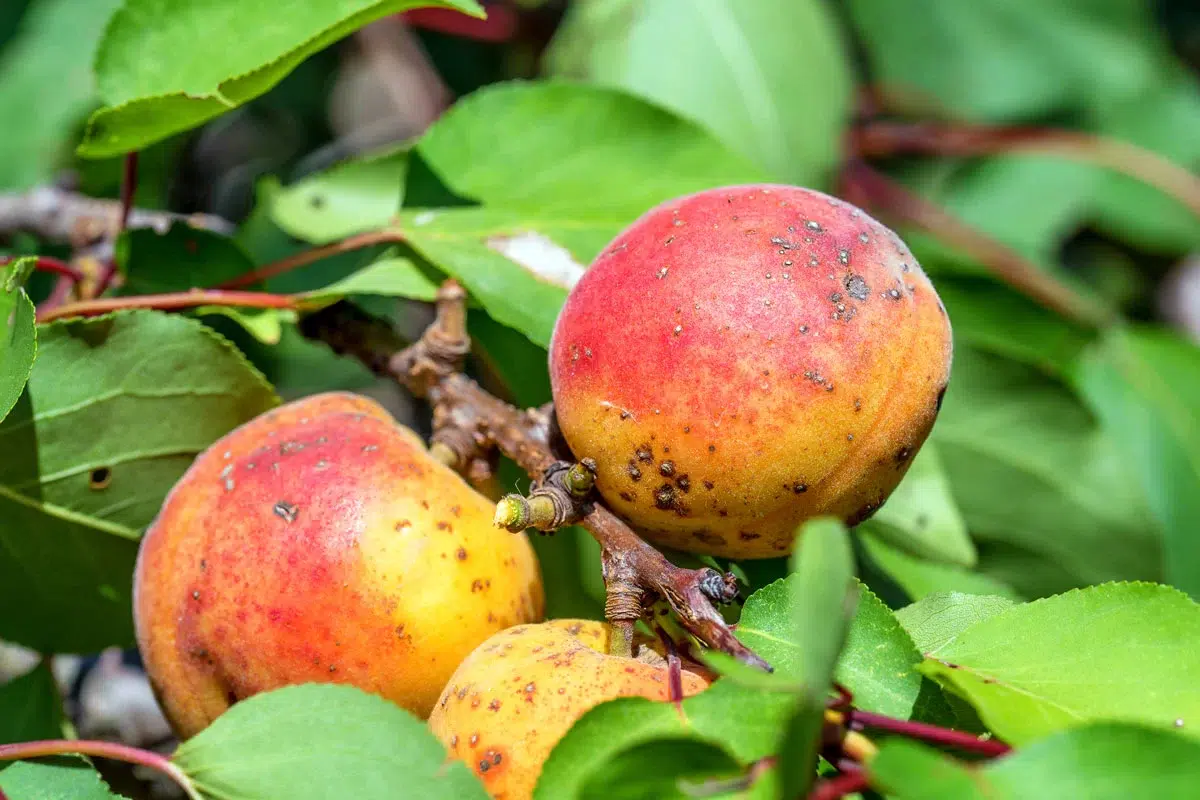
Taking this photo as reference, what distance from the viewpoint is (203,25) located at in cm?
104

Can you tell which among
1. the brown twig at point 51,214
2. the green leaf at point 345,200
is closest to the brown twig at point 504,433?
the green leaf at point 345,200

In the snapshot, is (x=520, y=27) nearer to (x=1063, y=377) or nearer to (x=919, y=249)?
(x=919, y=249)

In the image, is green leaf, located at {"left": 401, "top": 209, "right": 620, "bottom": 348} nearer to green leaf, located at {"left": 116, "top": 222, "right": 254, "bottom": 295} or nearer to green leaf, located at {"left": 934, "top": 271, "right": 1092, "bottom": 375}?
green leaf, located at {"left": 116, "top": 222, "right": 254, "bottom": 295}

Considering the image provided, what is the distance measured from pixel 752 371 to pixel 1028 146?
1527mm

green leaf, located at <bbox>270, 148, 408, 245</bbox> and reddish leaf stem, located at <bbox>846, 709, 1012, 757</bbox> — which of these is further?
green leaf, located at <bbox>270, 148, 408, 245</bbox>

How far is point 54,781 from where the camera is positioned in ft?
2.53

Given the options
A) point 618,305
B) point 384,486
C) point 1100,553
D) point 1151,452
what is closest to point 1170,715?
point 618,305

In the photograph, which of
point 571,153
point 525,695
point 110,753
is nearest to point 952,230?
point 571,153

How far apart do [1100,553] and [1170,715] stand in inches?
37.3

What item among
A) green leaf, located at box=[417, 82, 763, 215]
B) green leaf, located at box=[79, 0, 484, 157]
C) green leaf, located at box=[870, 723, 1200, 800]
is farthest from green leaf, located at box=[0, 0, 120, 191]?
green leaf, located at box=[870, 723, 1200, 800]

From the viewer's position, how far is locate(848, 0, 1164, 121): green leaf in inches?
80.0

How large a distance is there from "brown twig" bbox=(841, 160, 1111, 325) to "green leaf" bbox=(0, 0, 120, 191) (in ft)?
3.93

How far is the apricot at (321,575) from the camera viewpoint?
31.0 inches

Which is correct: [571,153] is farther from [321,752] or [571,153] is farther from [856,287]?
[321,752]
